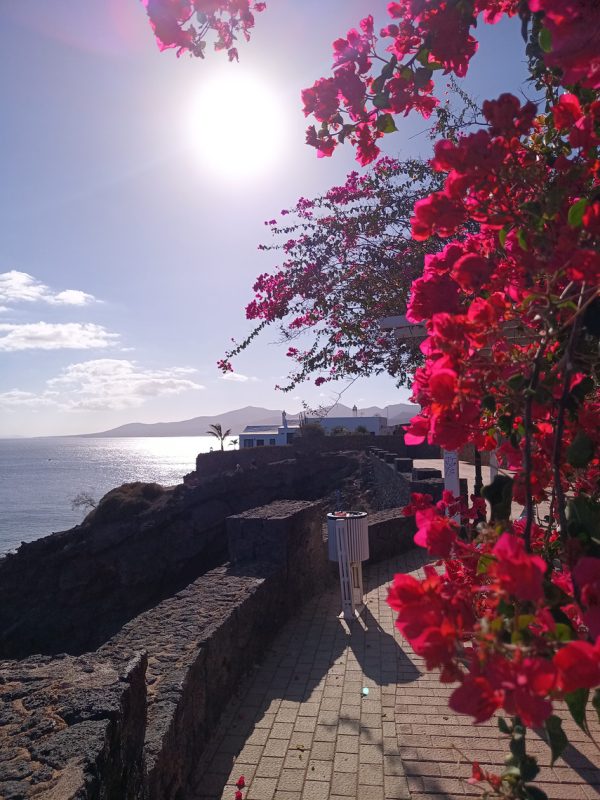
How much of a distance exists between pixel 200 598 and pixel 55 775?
2.70m

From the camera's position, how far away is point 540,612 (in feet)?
2.90

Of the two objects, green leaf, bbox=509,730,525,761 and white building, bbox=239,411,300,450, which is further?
white building, bbox=239,411,300,450

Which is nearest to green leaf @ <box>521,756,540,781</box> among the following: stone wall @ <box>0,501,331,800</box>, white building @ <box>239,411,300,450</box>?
stone wall @ <box>0,501,331,800</box>

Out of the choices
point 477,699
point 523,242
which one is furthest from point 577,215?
point 477,699

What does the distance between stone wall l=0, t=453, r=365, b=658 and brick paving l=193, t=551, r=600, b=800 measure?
14.3 metres

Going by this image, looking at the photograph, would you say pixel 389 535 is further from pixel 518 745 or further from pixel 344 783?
pixel 518 745

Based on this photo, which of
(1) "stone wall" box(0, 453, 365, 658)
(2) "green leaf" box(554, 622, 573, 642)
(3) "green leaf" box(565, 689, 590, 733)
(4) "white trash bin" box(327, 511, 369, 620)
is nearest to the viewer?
(2) "green leaf" box(554, 622, 573, 642)

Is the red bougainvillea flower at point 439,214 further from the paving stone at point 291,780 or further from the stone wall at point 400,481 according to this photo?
the stone wall at point 400,481

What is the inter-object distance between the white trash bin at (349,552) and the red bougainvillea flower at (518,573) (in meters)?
4.78

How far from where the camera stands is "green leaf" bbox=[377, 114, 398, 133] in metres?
2.13

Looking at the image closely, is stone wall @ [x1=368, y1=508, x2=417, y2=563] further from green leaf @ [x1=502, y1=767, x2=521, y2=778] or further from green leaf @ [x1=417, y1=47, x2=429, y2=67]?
Result: green leaf @ [x1=502, y1=767, x2=521, y2=778]

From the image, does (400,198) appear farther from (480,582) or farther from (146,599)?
(146,599)

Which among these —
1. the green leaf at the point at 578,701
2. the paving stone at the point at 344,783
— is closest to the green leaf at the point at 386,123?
the green leaf at the point at 578,701

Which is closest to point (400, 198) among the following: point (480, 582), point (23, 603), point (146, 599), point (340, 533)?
point (340, 533)
